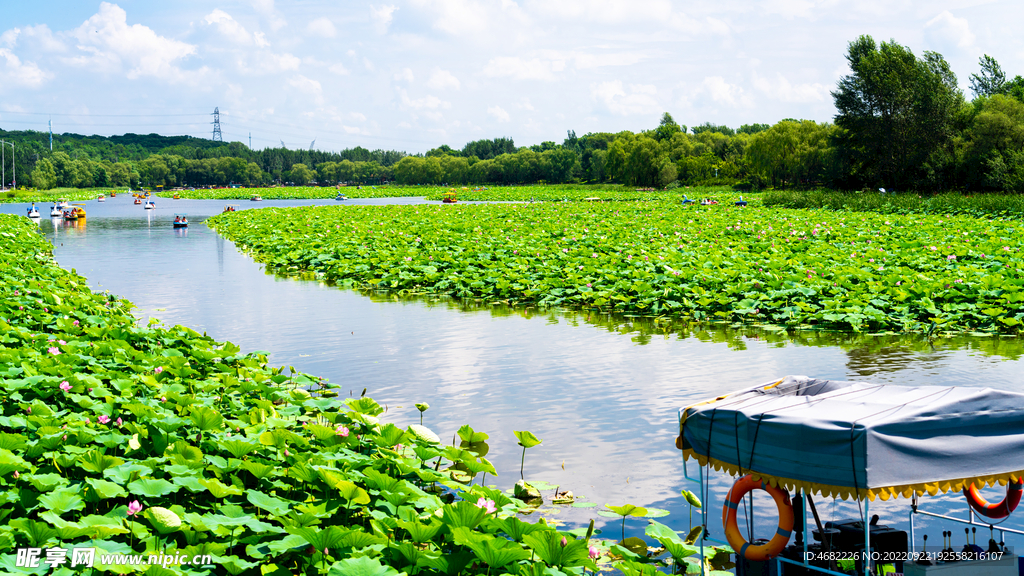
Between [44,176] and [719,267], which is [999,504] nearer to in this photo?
[719,267]

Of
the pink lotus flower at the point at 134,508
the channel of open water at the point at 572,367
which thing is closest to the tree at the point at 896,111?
the channel of open water at the point at 572,367

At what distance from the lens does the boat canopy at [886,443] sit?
3.84 m

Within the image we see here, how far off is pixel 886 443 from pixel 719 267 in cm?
1320

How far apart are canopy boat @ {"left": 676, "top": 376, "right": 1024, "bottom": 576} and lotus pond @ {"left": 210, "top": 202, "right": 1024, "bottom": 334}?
835 cm

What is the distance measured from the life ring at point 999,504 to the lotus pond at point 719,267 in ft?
25.4

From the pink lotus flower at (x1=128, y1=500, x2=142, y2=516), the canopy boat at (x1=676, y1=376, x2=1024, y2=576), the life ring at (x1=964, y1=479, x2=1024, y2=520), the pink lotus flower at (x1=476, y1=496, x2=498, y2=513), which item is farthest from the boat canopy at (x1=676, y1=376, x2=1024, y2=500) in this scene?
the pink lotus flower at (x1=128, y1=500, x2=142, y2=516)

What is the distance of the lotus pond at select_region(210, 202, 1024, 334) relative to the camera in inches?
502

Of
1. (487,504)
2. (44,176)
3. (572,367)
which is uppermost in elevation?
(44,176)

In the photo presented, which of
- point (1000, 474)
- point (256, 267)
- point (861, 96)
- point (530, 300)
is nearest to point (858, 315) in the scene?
point (530, 300)

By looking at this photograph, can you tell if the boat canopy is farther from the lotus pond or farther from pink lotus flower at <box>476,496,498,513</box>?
the lotus pond

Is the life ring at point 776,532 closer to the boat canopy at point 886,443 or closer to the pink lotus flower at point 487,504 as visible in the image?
the boat canopy at point 886,443

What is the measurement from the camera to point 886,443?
3828 mm

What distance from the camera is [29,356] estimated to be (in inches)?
307

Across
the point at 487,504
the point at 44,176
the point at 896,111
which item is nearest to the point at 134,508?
the point at 487,504
